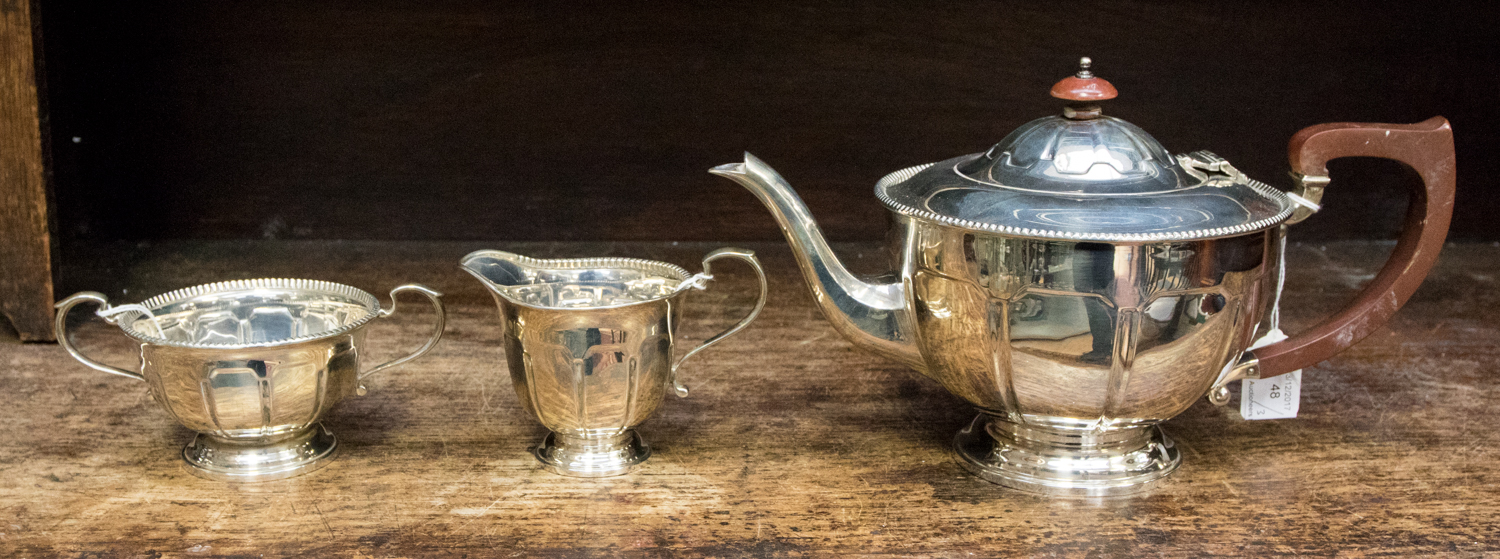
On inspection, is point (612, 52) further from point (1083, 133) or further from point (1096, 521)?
point (1096, 521)

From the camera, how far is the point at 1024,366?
0.81m

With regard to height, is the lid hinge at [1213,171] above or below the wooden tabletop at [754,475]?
above

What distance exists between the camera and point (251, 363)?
831 mm

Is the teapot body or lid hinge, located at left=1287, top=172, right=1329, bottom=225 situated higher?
lid hinge, located at left=1287, top=172, right=1329, bottom=225

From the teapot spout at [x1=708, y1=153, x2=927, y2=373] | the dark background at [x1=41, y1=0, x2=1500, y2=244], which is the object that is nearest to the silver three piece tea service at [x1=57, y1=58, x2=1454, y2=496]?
the teapot spout at [x1=708, y1=153, x2=927, y2=373]

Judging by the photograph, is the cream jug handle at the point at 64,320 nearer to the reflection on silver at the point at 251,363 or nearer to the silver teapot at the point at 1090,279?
the reflection on silver at the point at 251,363

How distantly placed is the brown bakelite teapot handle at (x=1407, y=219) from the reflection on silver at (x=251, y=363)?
0.65 m

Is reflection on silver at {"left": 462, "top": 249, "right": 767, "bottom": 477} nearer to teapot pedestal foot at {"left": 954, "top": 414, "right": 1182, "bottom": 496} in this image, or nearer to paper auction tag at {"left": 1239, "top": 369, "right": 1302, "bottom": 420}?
teapot pedestal foot at {"left": 954, "top": 414, "right": 1182, "bottom": 496}

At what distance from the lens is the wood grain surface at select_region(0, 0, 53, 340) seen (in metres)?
1.11

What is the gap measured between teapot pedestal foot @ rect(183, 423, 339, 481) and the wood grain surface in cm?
40

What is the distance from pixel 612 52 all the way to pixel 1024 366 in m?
0.92

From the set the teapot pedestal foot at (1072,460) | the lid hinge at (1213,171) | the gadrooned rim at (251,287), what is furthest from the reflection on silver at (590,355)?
the lid hinge at (1213,171)

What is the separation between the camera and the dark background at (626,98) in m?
1.54

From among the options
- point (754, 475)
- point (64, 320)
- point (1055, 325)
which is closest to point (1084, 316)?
point (1055, 325)
